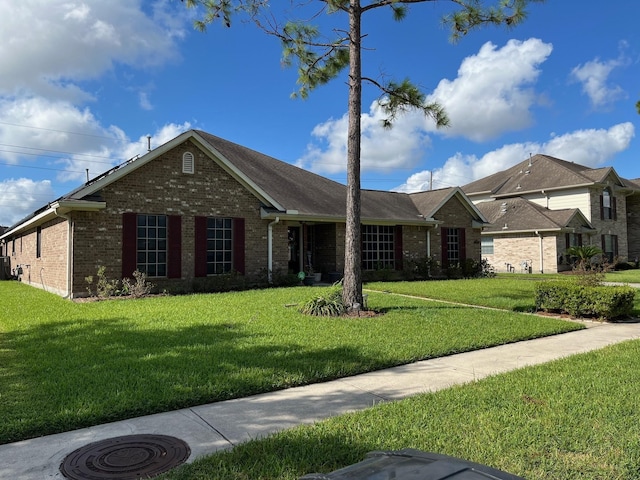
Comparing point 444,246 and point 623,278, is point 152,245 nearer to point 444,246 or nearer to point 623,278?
point 444,246

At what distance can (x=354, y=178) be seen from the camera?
11.1 meters

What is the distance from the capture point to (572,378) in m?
5.46

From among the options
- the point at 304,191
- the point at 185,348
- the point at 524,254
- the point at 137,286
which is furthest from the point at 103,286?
the point at 524,254

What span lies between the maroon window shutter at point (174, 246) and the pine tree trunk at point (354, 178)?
6118 mm

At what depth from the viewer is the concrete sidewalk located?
11.7 ft

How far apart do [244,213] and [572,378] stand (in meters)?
12.3

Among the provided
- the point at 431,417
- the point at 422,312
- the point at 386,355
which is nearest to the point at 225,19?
the point at 422,312

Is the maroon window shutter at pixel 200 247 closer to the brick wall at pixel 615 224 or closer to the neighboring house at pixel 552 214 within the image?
the neighboring house at pixel 552 214

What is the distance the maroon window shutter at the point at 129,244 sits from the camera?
13.5m

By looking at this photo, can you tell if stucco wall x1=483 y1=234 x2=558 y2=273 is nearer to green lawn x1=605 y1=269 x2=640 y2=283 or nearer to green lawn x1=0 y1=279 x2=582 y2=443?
green lawn x1=605 y1=269 x2=640 y2=283

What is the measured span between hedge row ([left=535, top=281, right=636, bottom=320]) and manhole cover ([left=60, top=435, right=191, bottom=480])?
33.0 feet

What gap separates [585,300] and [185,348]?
910 centimetres

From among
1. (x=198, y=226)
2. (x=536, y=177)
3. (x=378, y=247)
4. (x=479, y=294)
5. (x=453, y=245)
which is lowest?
(x=479, y=294)

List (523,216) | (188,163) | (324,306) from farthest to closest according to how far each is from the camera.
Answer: (523,216)
(188,163)
(324,306)
